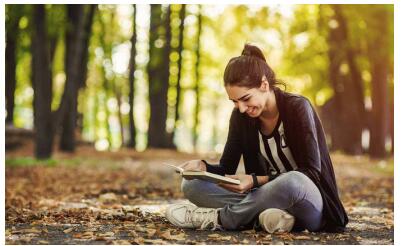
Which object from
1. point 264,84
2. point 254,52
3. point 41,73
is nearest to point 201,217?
point 264,84

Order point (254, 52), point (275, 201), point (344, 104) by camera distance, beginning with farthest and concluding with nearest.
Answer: point (344, 104)
point (254, 52)
point (275, 201)

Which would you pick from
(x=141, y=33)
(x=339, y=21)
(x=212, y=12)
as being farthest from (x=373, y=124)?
(x=141, y=33)

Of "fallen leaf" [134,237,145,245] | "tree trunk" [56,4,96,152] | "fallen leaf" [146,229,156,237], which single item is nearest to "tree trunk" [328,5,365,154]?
"tree trunk" [56,4,96,152]

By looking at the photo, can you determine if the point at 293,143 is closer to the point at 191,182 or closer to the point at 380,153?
the point at 191,182

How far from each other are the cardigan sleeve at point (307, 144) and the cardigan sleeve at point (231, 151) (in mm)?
617

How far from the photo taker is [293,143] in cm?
473

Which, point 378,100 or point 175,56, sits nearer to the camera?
point 378,100

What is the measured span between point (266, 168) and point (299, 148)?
501mm

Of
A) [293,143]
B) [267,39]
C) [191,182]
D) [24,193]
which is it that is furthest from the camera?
[267,39]

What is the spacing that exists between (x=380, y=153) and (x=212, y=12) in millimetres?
9582

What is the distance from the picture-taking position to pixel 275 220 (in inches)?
188

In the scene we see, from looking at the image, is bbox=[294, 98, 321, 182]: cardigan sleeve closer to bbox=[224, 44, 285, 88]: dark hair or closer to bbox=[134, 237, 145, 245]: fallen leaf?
bbox=[224, 44, 285, 88]: dark hair

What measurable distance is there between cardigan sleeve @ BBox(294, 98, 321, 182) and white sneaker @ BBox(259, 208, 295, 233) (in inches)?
14.2

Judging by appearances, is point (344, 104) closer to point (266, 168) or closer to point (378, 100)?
point (378, 100)
